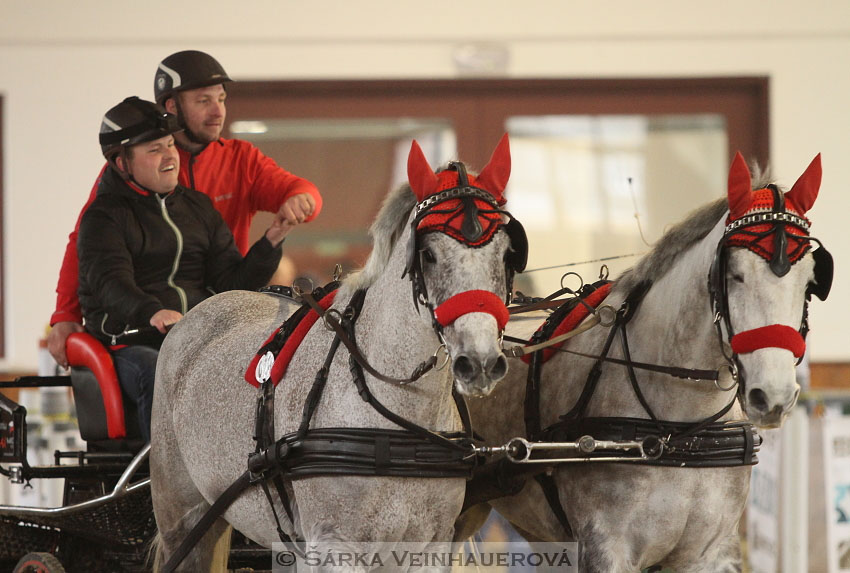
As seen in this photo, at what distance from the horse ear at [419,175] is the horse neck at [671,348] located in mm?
741

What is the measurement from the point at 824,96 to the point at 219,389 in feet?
17.6

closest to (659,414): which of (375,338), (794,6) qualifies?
(375,338)

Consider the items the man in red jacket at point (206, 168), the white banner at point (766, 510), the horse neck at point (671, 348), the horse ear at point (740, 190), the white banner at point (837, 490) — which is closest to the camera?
the horse ear at point (740, 190)

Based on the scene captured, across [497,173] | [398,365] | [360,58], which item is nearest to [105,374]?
[398,365]

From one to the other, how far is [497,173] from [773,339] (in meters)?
0.70

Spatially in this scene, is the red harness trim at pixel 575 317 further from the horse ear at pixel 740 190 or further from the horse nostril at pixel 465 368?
the horse nostril at pixel 465 368

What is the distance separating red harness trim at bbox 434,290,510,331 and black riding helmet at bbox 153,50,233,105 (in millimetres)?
1947

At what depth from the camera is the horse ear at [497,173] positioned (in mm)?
2266

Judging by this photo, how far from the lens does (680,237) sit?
267 cm

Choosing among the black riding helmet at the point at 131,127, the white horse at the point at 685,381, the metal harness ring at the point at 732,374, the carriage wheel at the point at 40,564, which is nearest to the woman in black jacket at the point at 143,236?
the black riding helmet at the point at 131,127

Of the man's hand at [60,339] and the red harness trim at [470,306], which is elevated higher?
the man's hand at [60,339]

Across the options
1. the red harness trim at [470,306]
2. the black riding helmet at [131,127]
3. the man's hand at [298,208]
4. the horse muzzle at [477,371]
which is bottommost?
the horse muzzle at [477,371]

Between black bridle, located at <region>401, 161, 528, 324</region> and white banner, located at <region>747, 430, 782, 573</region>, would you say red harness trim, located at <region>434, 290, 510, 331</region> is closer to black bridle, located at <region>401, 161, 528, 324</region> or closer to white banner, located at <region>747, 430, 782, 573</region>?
black bridle, located at <region>401, 161, 528, 324</region>

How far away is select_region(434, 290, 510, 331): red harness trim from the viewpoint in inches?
80.6
